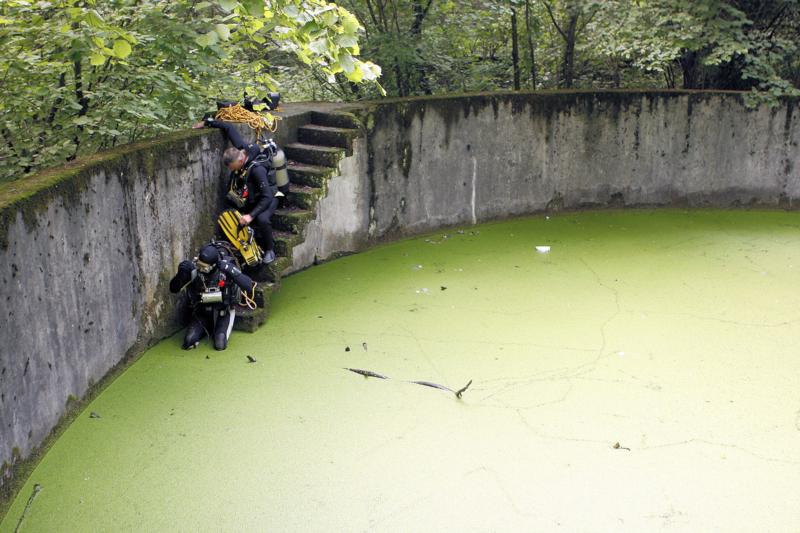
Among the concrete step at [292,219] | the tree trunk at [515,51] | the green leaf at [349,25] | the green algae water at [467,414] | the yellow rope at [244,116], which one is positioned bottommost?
the green algae water at [467,414]

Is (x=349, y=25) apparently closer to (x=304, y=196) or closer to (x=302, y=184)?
(x=304, y=196)

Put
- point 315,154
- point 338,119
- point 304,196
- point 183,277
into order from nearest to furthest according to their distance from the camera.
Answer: point 183,277, point 304,196, point 315,154, point 338,119

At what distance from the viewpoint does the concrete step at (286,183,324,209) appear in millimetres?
6043

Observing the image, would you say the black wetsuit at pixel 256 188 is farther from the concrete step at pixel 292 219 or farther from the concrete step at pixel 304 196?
the concrete step at pixel 304 196

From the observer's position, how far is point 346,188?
6824 millimetres

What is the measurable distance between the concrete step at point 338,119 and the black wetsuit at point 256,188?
120cm

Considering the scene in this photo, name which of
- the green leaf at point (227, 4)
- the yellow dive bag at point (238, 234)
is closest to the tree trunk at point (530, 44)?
the yellow dive bag at point (238, 234)

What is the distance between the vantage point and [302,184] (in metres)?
6.27

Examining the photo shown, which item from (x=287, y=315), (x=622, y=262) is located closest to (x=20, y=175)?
(x=287, y=315)

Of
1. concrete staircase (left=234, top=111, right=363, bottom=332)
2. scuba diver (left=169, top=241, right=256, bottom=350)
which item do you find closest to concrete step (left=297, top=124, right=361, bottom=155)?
concrete staircase (left=234, top=111, right=363, bottom=332)

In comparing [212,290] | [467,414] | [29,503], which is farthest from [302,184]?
[29,503]

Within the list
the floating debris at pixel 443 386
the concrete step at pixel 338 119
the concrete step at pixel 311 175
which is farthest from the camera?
the concrete step at pixel 338 119

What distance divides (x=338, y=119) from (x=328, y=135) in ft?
0.72

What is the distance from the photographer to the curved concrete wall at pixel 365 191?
388 cm
